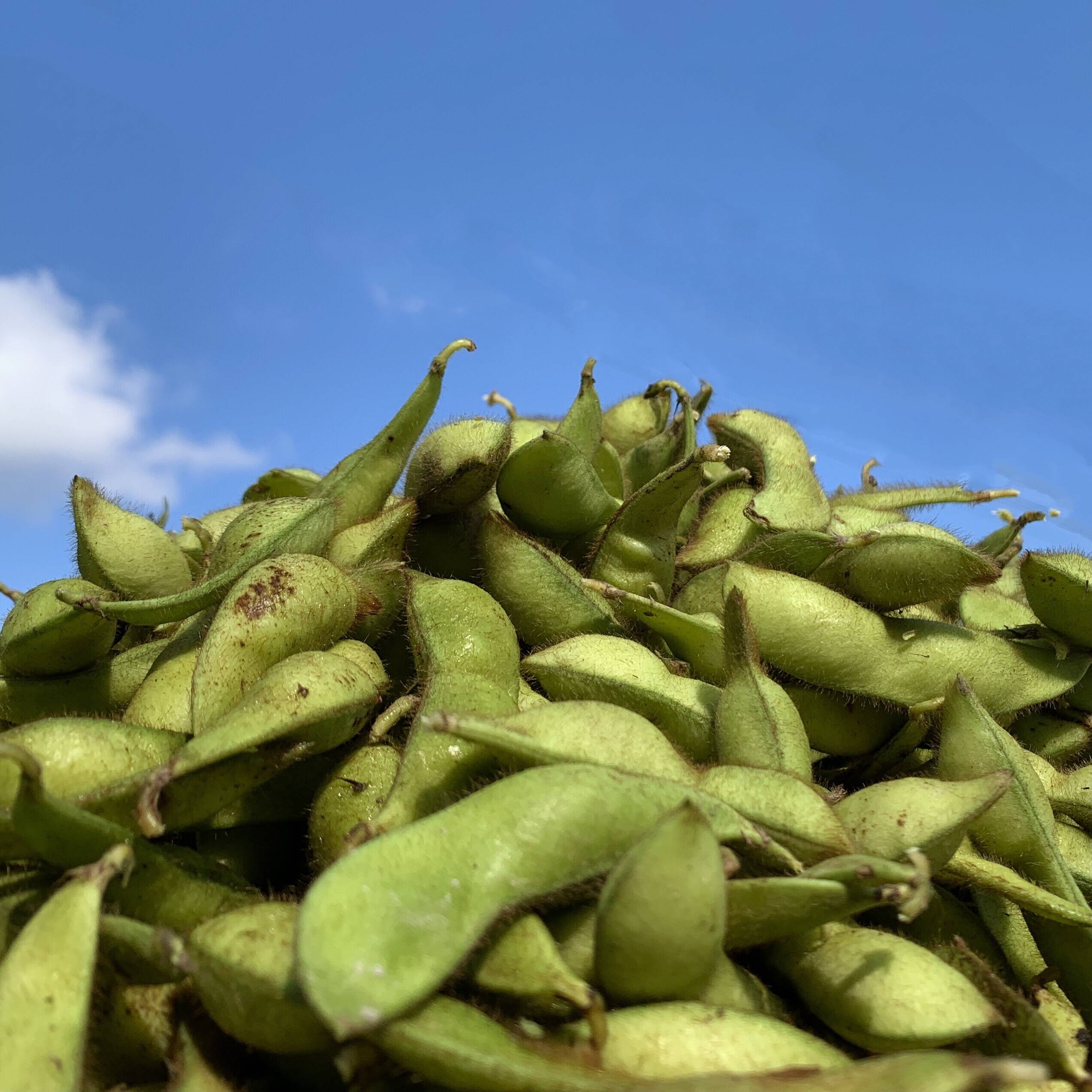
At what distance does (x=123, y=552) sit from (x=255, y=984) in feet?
5.39

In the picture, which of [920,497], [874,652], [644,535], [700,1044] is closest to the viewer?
[700,1044]

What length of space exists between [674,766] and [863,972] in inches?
20.8

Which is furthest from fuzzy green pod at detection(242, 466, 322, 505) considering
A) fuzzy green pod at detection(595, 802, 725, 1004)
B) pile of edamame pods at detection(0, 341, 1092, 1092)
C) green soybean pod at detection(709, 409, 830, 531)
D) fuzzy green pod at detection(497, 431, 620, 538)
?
fuzzy green pod at detection(595, 802, 725, 1004)

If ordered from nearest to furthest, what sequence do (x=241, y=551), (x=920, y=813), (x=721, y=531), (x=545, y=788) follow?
(x=545, y=788)
(x=920, y=813)
(x=241, y=551)
(x=721, y=531)

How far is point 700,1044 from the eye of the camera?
151 cm

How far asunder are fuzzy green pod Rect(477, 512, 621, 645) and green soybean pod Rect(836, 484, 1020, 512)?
1.25 m

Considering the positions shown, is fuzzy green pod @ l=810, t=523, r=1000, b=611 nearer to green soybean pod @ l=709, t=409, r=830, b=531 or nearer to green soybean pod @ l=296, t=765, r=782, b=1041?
green soybean pod @ l=709, t=409, r=830, b=531

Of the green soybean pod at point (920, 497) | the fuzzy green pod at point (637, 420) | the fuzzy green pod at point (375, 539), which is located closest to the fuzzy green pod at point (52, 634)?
the fuzzy green pod at point (375, 539)

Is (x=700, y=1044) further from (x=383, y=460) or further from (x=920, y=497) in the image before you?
(x=920, y=497)

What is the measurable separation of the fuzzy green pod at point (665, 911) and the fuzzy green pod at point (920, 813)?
19.9 inches

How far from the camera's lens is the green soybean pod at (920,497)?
344 cm

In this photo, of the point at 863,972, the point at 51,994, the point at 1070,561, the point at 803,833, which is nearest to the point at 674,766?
the point at 803,833

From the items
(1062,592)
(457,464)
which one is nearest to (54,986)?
(457,464)

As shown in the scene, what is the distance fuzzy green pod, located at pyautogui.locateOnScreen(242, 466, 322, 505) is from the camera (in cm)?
340
